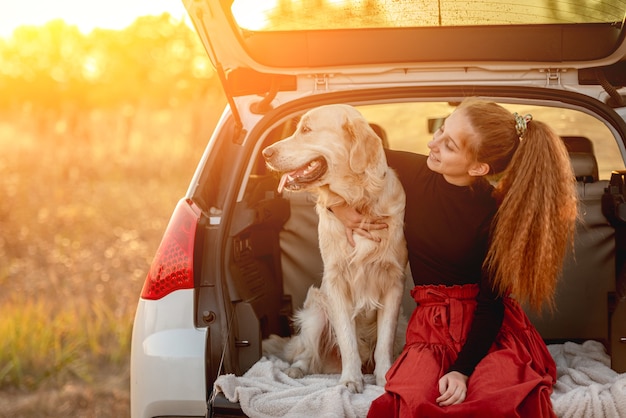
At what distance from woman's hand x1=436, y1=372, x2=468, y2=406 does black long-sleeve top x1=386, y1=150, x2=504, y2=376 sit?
0.05m

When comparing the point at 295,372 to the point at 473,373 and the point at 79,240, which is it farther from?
the point at 79,240

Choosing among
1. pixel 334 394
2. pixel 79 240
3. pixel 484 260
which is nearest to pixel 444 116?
pixel 484 260

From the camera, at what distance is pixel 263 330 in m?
3.37

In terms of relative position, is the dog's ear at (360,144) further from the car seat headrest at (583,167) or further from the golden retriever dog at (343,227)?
the car seat headrest at (583,167)

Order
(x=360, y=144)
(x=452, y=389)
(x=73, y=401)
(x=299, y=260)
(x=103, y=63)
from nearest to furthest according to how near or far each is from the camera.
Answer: (x=452, y=389), (x=360, y=144), (x=299, y=260), (x=73, y=401), (x=103, y=63)

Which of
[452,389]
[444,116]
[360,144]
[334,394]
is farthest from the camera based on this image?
[444,116]

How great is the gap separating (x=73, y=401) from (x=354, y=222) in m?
2.40

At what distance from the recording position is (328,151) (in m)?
3.16

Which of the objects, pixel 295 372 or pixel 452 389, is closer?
pixel 452 389

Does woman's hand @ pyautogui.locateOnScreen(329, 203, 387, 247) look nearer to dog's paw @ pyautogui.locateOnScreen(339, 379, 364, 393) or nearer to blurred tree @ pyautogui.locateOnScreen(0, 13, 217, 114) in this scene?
dog's paw @ pyautogui.locateOnScreen(339, 379, 364, 393)

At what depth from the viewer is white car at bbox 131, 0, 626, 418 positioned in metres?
2.76

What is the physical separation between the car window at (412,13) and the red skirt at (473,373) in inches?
41.4

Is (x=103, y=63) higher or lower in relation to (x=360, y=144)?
higher

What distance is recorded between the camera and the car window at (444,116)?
197 inches
